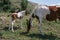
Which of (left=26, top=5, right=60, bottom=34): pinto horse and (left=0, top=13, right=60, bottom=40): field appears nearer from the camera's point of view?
(left=0, top=13, right=60, bottom=40): field

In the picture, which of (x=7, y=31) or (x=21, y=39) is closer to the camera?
(x=21, y=39)

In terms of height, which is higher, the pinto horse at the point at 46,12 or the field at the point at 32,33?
the pinto horse at the point at 46,12

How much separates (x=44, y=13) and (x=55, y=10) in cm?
48

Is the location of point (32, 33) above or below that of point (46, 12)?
below

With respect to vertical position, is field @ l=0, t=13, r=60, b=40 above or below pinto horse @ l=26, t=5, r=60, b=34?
below

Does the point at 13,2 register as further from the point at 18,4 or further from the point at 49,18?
the point at 49,18

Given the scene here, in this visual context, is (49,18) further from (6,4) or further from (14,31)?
(6,4)

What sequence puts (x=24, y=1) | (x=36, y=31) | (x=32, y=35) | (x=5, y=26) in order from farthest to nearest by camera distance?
(x=24, y=1) < (x=5, y=26) < (x=36, y=31) < (x=32, y=35)

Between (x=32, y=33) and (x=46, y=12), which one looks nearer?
(x=46, y=12)

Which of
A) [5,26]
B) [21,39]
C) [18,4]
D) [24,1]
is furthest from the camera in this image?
[18,4]

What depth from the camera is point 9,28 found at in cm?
1197

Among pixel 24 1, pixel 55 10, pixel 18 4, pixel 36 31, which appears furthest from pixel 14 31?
pixel 18 4

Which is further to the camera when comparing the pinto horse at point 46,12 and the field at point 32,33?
the pinto horse at point 46,12

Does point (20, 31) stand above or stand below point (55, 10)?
below
